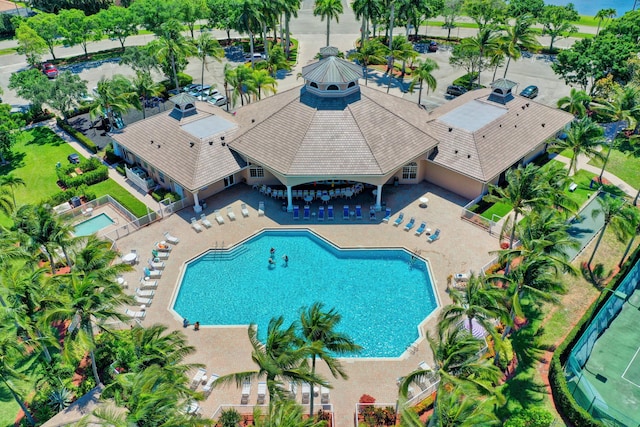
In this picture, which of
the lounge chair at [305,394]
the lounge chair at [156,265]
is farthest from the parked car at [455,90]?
the lounge chair at [305,394]

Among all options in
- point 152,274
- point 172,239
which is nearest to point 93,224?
point 172,239

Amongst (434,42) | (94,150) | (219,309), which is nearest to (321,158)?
(219,309)

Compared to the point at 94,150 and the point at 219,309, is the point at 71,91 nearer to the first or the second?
the point at 94,150

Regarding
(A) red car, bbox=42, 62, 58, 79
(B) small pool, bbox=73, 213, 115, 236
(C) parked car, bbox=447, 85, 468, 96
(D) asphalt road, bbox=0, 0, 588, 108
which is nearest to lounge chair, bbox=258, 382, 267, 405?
(B) small pool, bbox=73, 213, 115, 236

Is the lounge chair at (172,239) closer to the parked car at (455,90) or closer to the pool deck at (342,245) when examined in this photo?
the pool deck at (342,245)

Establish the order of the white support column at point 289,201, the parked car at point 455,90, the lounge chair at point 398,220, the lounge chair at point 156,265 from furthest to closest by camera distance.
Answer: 1. the parked car at point 455,90
2. the white support column at point 289,201
3. the lounge chair at point 398,220
4. the lounge chair at point 156,265
